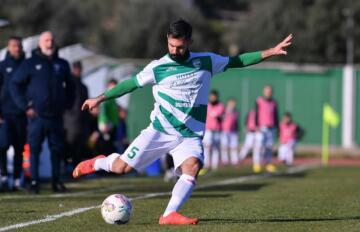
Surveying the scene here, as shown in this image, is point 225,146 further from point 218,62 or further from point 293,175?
point 218,62

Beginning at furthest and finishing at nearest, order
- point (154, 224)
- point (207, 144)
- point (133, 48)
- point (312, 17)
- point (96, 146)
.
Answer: point (133, 48), point (312, 17), point (207, 144), point (96, 146), point (154, 224)

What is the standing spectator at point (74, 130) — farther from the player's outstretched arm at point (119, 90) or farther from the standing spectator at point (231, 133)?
the player's outstretched arm at point (119, 90)

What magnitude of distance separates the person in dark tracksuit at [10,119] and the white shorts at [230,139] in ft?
48.5

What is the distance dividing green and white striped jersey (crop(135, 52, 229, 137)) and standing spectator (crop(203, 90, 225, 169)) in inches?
608

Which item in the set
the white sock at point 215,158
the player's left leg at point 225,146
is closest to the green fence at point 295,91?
the player's left leg at point 225,146

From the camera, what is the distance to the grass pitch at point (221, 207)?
9906 mm

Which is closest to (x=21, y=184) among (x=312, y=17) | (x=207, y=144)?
(x=207, y=144)

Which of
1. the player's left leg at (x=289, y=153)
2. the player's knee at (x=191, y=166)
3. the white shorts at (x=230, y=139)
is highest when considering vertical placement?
the player's knee at (x=191, y=166)

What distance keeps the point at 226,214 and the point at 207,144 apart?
15388mm

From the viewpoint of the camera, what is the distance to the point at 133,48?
2308 inches

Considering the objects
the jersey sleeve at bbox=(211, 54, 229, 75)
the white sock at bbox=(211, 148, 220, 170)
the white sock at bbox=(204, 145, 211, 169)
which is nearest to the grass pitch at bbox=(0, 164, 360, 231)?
the jersey sleeve at bbox=(211, 54, 229, 75)

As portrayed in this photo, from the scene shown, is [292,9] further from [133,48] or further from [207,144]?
[207,144]

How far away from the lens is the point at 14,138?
15.9 meters

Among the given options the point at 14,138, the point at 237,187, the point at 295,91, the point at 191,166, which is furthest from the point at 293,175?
the point at 295,91
